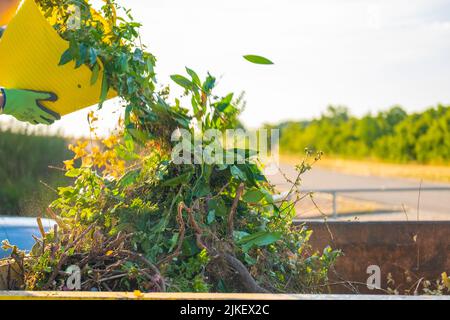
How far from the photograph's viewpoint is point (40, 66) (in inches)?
129

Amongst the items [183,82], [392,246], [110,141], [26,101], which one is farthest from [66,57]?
[392,246]

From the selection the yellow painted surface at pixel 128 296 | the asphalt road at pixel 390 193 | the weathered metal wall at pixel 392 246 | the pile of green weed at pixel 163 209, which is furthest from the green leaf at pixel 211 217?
the asphalt road at pixel 390 193

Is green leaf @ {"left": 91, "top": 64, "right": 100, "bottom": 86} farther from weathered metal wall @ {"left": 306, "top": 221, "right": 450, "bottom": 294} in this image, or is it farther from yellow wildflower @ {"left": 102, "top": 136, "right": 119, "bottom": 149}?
weathered metal wall @ {"left": 306, "top": 221, "right": 450, "bottom": 294}

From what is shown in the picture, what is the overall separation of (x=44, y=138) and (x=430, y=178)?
13.5 meters

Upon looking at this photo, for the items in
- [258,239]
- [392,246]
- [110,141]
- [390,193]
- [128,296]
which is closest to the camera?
[128,296]

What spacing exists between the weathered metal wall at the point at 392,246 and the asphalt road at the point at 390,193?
6.67m

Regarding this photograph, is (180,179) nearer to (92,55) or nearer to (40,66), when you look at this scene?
(92,55)

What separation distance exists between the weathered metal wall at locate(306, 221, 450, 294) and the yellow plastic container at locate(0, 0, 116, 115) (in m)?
1.43

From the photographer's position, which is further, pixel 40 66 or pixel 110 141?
pixel 110 141

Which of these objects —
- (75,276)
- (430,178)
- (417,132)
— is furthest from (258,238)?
(417,132)

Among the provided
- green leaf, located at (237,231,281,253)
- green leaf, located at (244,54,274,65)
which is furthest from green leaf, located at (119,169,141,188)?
green leaf, located at (244,54,274,65)

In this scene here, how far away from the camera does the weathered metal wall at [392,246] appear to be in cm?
397

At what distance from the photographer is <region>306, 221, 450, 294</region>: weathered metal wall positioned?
3975mm

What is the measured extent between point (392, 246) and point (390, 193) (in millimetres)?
16797
